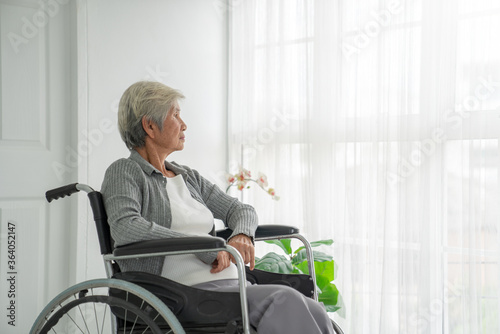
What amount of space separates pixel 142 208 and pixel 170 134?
0.26 meters

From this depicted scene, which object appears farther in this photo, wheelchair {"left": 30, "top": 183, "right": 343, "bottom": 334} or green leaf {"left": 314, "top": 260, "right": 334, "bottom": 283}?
green leaf {"left": 314, "top": 260, "right": 334, "bottom": 283}

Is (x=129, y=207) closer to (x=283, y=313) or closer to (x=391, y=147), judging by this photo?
(x=283, y=313)

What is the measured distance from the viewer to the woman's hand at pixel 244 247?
1531 millimetres

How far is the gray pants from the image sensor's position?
4.27 feet

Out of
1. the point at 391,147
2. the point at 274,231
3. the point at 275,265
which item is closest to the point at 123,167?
the point at 274,231

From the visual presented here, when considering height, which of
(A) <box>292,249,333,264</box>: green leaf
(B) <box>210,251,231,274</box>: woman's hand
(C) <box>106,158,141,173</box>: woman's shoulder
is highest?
(C) <box>106,158,141,173</box>: woman's shoulder

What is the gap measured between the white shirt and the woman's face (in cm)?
10

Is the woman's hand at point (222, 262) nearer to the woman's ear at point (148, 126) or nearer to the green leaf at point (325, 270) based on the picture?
the woman's ear at point (148, 126)

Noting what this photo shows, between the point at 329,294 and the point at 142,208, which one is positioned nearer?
the point at 142,208

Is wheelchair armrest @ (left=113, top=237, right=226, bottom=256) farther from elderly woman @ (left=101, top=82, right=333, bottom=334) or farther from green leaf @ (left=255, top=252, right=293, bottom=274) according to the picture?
green leaf @ (left=255, top=252, right=293, bottom=274)

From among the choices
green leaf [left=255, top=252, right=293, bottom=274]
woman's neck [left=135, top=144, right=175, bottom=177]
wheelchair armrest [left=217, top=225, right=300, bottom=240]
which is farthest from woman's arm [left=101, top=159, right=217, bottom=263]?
green leaf [left=255, top=252, right=293, bottom=274]

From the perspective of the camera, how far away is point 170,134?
5.46 ft

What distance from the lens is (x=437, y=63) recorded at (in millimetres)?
2234

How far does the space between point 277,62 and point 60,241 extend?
55.3 inches
